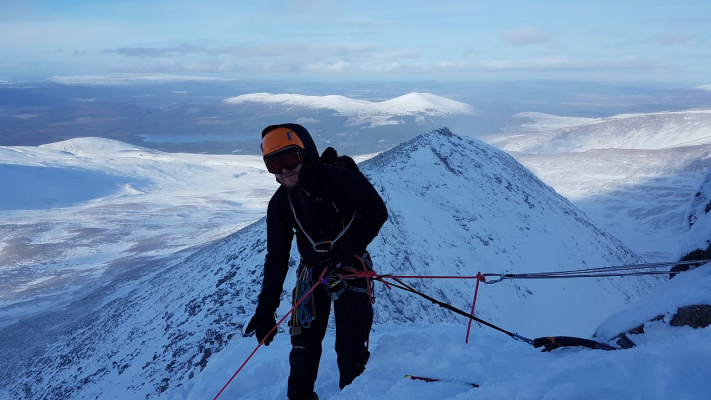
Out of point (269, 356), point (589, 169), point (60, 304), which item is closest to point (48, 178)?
point (60, 304)

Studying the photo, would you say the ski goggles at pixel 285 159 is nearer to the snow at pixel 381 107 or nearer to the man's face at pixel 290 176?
the man's face at pixel 290 176

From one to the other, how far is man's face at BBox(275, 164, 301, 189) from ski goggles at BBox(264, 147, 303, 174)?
4cm

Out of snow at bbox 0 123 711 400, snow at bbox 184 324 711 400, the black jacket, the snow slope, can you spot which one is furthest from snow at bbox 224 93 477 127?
the black jacket

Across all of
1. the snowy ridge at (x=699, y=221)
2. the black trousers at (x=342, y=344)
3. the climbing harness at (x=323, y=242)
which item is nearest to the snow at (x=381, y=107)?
the snowy ridge at (x=699, y=221)

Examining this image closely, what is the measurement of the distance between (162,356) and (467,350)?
8359 millimetres

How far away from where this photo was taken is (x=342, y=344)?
4504 millimetres

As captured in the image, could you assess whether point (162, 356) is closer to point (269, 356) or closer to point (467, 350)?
point (269, 356)

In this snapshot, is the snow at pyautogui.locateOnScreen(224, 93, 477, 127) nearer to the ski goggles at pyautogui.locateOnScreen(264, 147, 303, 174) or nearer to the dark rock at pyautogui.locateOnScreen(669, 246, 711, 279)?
the dark rock at pyautogui.locateOnScreen(669, 246, 711, 279)

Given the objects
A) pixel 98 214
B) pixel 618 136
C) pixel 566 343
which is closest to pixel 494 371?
pixel 566 343

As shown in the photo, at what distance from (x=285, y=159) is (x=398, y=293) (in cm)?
964

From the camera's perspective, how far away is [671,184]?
72125mm

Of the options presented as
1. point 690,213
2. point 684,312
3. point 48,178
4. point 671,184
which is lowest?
point 671,184

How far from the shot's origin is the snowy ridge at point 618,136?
115562 mm

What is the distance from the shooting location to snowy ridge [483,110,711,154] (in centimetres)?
11556
